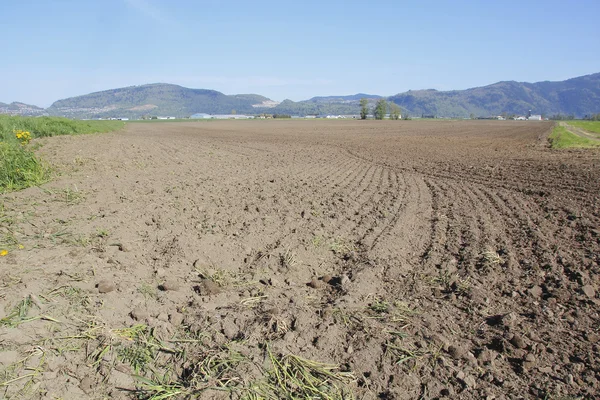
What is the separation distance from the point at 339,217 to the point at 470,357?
14.5ft

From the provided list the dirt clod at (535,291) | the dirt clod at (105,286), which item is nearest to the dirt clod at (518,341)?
the dirt clod at (535,291)

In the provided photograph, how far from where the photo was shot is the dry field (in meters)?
3.16

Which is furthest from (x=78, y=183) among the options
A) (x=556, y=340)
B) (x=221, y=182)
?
(x=556, y=340)

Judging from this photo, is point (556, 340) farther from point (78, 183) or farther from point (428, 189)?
point (78, 183)

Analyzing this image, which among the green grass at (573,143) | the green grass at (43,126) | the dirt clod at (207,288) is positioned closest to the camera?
the dirt clod at (207,288)

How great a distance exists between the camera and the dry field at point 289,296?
316cm

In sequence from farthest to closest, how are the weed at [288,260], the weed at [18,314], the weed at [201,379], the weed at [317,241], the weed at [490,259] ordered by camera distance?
the weed at [317,241] → the weed at [490,259] → the weed at [288,260] → the weed at [18,314] → the weed at [201,379]

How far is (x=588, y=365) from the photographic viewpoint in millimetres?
3445

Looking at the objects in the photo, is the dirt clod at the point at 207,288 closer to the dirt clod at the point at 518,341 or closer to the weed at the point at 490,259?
the dirt clod at the point at 518,341

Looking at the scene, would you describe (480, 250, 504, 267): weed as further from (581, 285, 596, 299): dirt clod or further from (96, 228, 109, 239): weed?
(96, 228, 109, 239): weed

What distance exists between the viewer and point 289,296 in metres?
4.63

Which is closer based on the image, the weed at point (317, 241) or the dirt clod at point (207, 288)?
the dirt clod at point (207, 288)

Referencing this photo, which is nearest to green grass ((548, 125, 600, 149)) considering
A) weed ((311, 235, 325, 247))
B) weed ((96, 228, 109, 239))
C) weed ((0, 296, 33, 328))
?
weed ((311, 235, 325, 247))

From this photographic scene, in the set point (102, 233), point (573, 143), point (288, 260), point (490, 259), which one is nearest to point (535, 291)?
point (490, 259)
